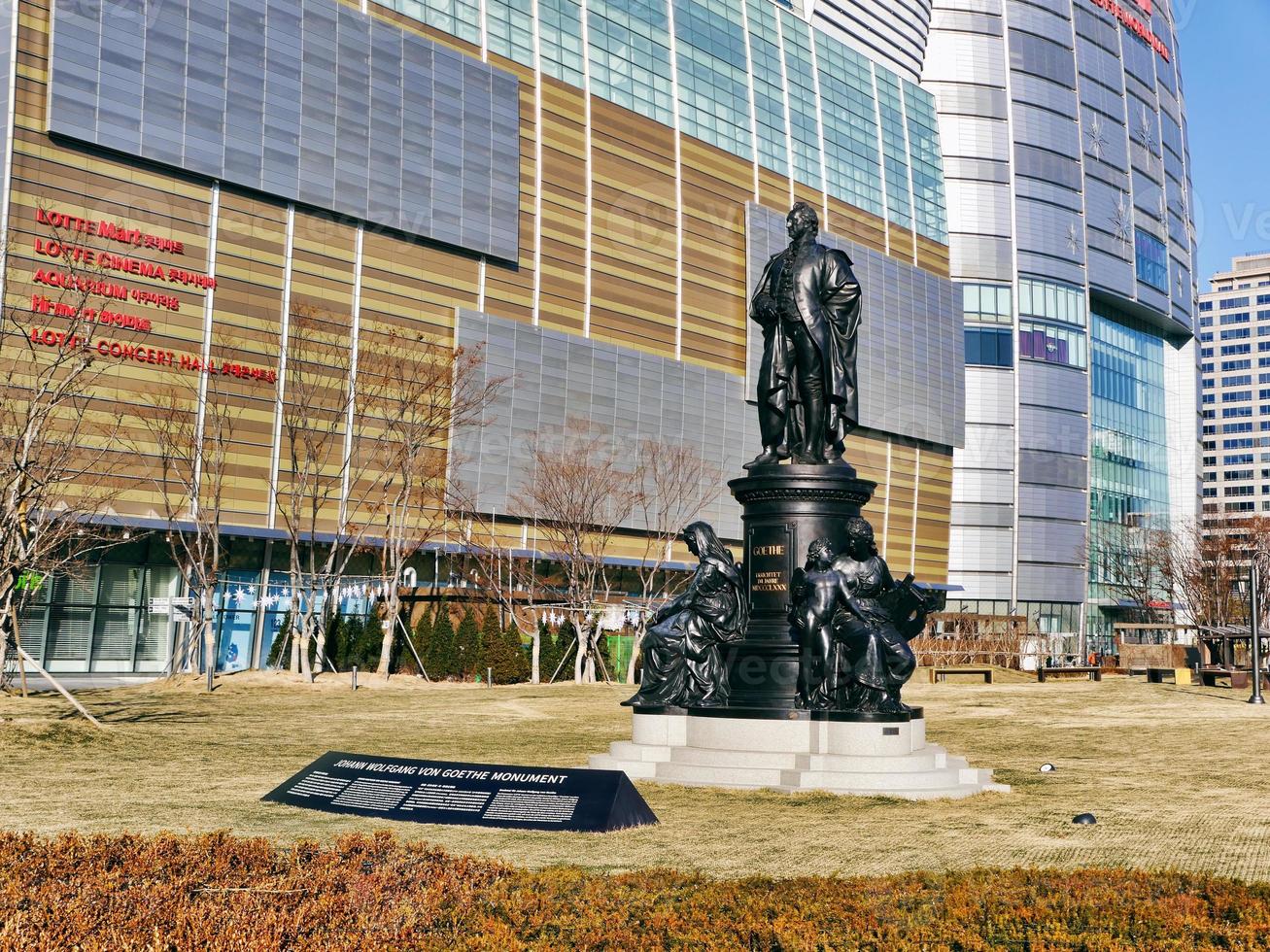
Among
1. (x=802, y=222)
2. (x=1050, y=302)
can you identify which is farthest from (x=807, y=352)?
(x=1050, y=302)

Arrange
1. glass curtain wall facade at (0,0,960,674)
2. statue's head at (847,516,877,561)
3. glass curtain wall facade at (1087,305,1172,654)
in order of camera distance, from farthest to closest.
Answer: glass curtain wall facade at (1087,305,1172,654)
glass curtain wall facade at (0,0,960,674)
statue's head at (847,516,877,561)

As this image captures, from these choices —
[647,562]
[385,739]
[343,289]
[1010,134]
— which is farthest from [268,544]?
[1010,134]

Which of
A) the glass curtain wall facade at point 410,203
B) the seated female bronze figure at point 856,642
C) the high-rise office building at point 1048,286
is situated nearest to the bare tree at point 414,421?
the glass curtain wall facade at point 410,203

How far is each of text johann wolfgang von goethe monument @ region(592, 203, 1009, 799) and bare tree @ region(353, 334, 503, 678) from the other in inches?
1233

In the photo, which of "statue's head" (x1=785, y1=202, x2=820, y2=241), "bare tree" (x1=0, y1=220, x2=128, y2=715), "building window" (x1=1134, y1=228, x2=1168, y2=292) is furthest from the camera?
"building window" (x1=1134, y1=228, x2=1168, y2=292)

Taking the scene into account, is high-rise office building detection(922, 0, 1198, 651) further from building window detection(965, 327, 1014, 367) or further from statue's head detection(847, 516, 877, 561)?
statue's head detection(847, 516, 877, 561)

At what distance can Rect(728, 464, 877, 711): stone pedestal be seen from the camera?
17.5 meters

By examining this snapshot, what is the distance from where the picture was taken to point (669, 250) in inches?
2886

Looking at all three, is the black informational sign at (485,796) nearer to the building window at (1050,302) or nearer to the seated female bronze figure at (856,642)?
the seated female bronze figure at (856,642)

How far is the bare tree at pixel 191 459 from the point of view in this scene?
48.1 m

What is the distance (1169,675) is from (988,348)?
53649mm

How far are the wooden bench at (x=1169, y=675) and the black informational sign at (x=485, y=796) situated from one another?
1491 inches

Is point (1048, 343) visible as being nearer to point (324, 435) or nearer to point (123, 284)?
point (324, 435)

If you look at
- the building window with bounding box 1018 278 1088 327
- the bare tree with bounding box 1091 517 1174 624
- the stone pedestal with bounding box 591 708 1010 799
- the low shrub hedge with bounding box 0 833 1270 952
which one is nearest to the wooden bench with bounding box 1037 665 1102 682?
the stone pedestal with bounding box 591 708 1010 799
